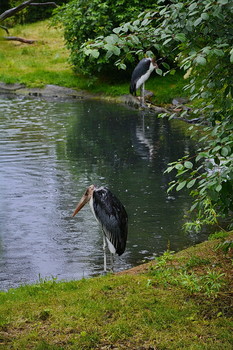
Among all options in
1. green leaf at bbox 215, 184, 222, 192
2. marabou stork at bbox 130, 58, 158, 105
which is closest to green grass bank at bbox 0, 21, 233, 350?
green leaf at bbox 215, 184, 222, 192

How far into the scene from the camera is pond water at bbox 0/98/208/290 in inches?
348

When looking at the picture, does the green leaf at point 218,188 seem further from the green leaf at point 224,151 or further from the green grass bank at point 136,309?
the green grass bank at point 136,309

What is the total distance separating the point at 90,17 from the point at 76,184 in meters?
12.2

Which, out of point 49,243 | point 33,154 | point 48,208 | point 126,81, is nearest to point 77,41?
point 126,81

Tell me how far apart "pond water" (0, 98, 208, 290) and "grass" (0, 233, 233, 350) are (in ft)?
5.32

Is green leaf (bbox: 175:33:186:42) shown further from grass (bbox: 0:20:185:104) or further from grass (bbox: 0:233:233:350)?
grass (bbox: 0:20:185:104)

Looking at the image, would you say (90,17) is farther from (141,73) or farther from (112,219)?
(112,219)

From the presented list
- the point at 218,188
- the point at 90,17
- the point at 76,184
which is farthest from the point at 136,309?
the point at 90,17

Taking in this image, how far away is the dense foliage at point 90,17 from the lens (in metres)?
23.4

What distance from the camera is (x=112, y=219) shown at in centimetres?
805

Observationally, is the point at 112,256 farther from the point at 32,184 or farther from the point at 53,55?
the point at 53,55

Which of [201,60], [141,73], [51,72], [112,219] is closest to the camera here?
[201,60]

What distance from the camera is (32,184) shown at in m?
12.5

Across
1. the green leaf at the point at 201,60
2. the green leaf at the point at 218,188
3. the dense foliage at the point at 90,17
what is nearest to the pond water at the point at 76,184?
the dense foliage at the point at 90,17
